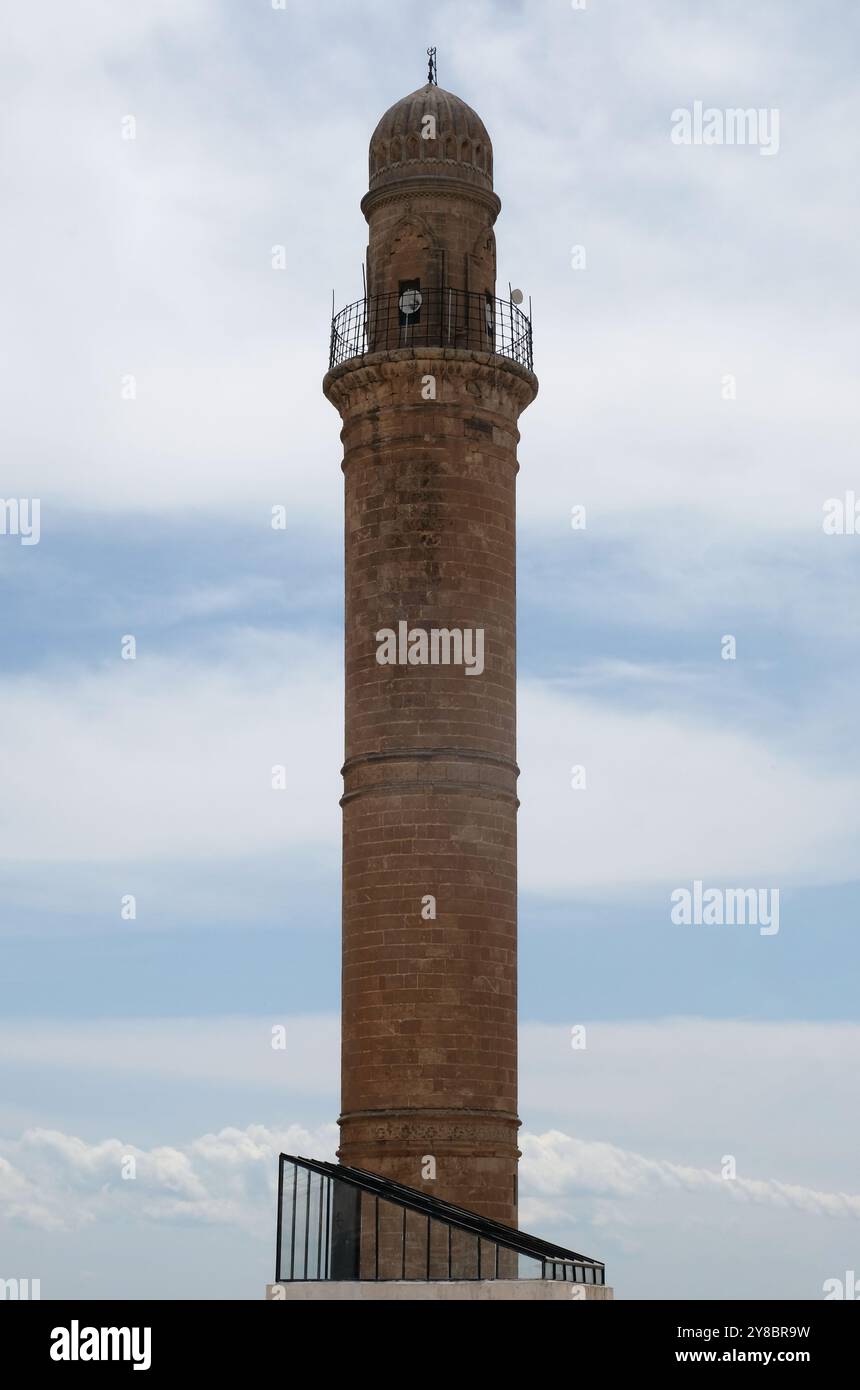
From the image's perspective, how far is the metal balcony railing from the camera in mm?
43438

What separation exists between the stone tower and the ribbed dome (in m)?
0.05

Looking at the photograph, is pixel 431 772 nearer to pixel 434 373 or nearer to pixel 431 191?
pixel 434 373

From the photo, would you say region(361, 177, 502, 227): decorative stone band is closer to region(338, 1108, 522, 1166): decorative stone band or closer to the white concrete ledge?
region(338, 1108, 522, 1166): decorative stone band

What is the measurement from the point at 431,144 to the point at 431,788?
15.2 meters

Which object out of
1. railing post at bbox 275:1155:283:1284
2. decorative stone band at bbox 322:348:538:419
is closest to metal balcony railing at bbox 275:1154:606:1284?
railing post at bbox 275:1155:283:1284

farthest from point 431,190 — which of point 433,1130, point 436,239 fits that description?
point 433,1130

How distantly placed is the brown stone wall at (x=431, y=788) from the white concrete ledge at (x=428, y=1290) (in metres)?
6.86

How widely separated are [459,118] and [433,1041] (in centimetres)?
2145

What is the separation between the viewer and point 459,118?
54750 millimetres

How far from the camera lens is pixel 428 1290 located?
41.8m

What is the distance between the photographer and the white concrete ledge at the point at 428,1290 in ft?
136
